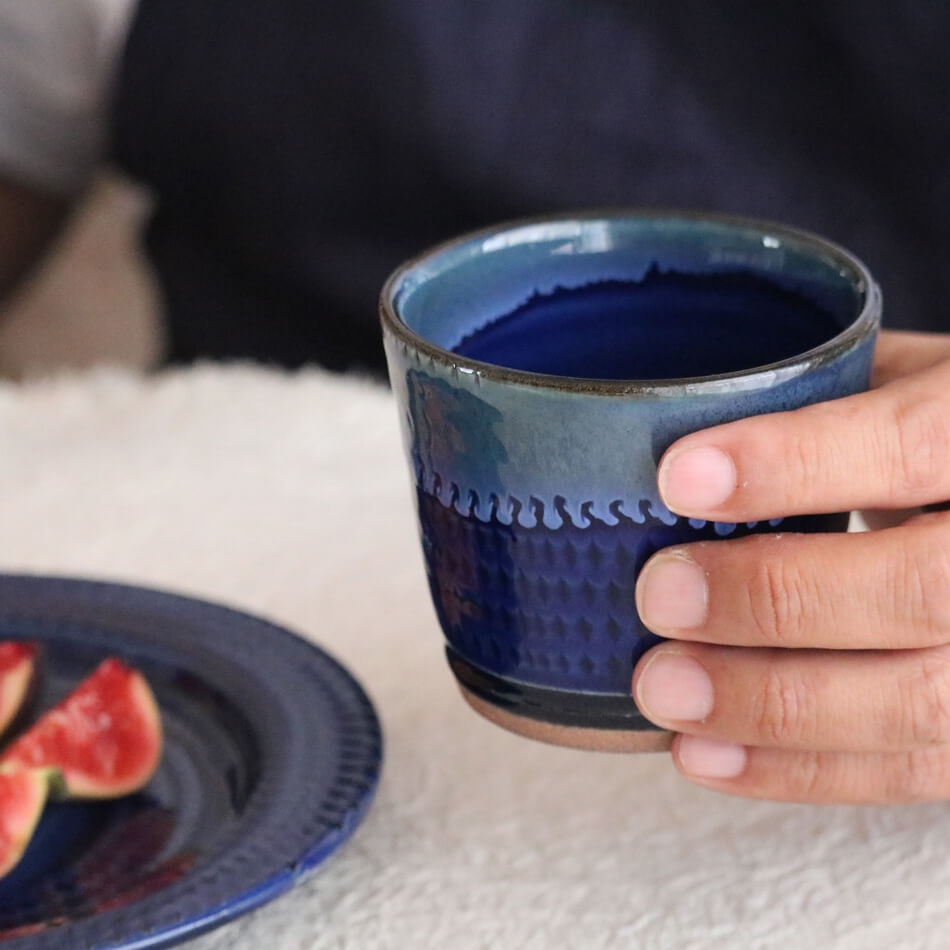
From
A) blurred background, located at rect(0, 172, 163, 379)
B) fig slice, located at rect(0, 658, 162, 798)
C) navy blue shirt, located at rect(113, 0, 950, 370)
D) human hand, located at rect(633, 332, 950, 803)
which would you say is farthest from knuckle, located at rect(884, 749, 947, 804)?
blurred background, located at rect(0, 172, 163, 379)

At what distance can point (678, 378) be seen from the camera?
1.47 ft

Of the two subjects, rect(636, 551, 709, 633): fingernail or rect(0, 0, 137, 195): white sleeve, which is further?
rect(0, 0, 137, 195): white sleeve

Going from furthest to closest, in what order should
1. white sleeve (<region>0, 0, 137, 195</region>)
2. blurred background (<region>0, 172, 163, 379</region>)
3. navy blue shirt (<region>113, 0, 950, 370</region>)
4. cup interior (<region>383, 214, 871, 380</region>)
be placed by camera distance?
blurred background (<region>0, 172, 163, 379</region>) → white sleeve (<region>0, 0, 137, 195</region>) → navy blue shirt (<region>113, 0, 950, 370</region>) → cup interior (<region>383, 214, 871, 380</region>)

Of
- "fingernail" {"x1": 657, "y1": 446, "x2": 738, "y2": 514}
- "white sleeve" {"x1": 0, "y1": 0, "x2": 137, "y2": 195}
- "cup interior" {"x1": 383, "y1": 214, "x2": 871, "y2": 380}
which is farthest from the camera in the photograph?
"white sleeve" {"x1": 0, "y1": 0, "x2": 137, "y2": 195}

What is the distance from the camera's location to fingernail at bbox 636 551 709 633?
1.35 ft

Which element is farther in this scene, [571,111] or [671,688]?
[571,111]

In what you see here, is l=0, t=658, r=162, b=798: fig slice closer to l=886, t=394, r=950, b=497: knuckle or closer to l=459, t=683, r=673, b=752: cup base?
l=459, t=683, r=673, b=752: cup base

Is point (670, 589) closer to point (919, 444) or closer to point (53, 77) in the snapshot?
point (919, 444)

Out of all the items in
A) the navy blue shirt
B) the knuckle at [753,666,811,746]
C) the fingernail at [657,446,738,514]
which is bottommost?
the knuckle at [753,666,811,746]

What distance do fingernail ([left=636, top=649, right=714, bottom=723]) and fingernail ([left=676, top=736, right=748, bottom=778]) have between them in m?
0.03

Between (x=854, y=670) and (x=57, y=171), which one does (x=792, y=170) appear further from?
(x=57, y=171)

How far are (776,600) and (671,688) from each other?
47mm

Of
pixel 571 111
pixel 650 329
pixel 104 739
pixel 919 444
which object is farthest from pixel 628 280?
pixel 571 111

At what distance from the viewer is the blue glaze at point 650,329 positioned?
0.51 metres
